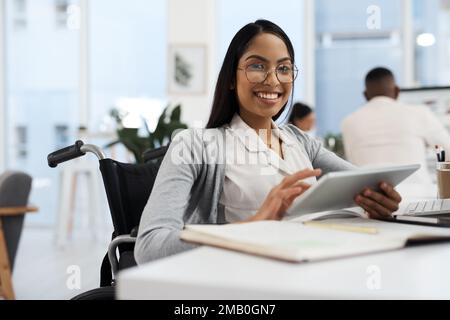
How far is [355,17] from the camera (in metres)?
5.73

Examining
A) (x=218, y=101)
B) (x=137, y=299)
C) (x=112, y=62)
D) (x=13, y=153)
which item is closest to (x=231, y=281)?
(x=137, y=299)

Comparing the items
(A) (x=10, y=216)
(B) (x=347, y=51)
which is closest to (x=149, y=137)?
(A) (x=10, y=216)

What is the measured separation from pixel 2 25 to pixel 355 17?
3646mm

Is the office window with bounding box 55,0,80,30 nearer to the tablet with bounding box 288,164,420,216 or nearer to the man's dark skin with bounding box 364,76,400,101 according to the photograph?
the man's dark skin with bounding box 364,76,400,101

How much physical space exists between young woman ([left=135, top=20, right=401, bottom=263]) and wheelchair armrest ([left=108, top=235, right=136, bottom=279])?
209 mm

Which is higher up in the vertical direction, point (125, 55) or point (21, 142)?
point (125, 55)

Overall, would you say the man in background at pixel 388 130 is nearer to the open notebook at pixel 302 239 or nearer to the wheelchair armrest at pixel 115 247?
the wheelchair armrest at pixel 115 247

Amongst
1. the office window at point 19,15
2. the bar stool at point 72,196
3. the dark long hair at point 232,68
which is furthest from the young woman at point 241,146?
the office window at point 19,15

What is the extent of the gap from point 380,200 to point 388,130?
7.08 ft

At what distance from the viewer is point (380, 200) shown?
108 centimetres

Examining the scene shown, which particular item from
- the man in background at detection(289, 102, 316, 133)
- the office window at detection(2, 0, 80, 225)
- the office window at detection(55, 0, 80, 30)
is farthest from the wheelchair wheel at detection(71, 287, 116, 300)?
the office window at detection(55, 0, 80, 30)

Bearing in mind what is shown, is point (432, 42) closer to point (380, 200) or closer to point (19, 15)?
point (19, 15)

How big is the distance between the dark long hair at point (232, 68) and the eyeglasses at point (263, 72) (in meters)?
0.04

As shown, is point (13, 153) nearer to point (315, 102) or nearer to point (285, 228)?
point (315, 102)
